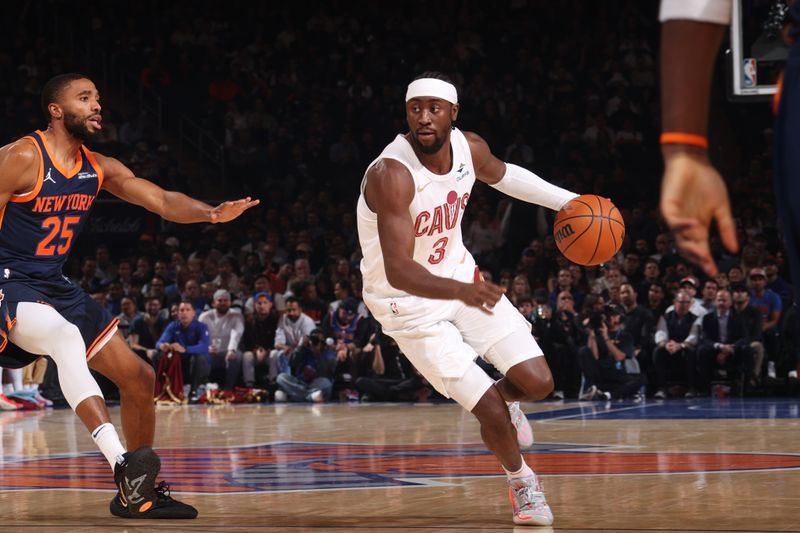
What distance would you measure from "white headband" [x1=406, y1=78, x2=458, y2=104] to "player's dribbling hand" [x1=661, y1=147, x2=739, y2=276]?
303 centimetres

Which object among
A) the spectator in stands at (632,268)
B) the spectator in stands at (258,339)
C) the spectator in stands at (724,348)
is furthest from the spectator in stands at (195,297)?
the spectator in stands at (724,348)

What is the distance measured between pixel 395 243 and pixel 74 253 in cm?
1277

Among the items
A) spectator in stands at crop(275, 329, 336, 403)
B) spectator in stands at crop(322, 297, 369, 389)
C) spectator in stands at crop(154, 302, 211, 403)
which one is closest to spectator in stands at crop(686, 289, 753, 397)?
spectator in stands at crop(322, 297, 369, 389)

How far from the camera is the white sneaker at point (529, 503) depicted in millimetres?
4664

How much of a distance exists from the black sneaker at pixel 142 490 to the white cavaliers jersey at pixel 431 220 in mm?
1243

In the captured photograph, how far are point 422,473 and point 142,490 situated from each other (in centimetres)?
186

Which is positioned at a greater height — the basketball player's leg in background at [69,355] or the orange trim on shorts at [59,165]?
the orange trim on shorts at [59,165]

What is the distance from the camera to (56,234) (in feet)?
17.4

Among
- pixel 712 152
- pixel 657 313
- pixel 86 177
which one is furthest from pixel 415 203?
pixel 712 152

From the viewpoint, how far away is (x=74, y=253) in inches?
660

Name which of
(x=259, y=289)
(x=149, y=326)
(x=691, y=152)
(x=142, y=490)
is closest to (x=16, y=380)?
(x=149, y=326)

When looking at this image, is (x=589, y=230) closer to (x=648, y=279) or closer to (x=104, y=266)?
(x=648, y=279)

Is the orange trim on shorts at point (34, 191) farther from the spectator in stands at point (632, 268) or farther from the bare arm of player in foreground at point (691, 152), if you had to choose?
the spectator in stands at point (632, 268)

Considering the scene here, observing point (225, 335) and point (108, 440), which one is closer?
point (108, 440)
